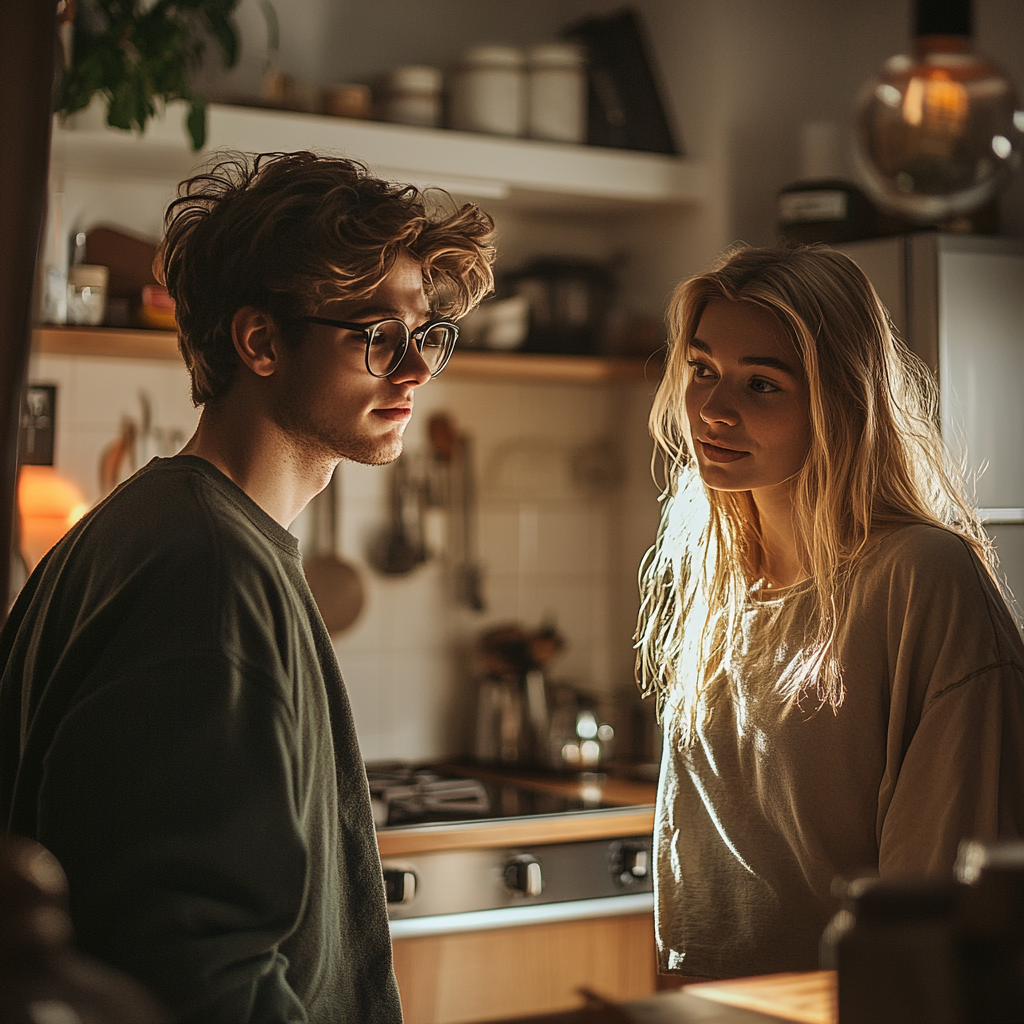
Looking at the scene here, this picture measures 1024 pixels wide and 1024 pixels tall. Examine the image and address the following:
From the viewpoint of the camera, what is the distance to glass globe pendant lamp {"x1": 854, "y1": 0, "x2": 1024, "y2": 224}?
4.04 feet

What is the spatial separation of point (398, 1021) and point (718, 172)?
2305 millimetres

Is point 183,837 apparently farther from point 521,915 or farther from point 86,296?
point 86,296

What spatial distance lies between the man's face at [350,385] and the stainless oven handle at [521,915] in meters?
1.35

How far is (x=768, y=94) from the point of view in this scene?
120 inches

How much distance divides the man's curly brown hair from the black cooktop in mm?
1418

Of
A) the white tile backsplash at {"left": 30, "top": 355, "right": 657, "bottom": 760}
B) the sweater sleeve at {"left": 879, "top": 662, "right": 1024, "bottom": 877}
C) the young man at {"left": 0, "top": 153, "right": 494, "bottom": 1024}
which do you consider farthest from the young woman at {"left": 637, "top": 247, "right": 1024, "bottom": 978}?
the white tile backsplash at {"left": 30, "top": 355, "right": 657, "bottom": 760}

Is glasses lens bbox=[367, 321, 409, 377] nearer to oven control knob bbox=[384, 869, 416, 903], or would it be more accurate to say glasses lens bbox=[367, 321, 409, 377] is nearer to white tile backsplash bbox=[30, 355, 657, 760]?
oven control knob bbox=[384, 869, 416, 903]

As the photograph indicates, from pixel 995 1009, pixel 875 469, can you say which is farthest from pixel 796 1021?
pixel 875 469

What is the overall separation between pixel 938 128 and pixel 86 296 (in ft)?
6.13

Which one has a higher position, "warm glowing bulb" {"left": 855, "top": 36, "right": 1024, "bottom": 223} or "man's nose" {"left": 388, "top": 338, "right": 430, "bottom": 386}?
"warm glowing bulb" {"left": 855, "top": 36, "right": 1024, "bottom": 223}

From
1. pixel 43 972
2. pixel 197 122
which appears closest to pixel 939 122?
pixel 43 972

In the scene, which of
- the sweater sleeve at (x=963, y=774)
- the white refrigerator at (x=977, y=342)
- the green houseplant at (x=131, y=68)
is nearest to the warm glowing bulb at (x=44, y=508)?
the green houseplant at (x=131, y=68)

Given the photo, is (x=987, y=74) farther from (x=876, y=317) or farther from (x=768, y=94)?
(x=768, y=94)

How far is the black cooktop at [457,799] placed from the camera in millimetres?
2488
